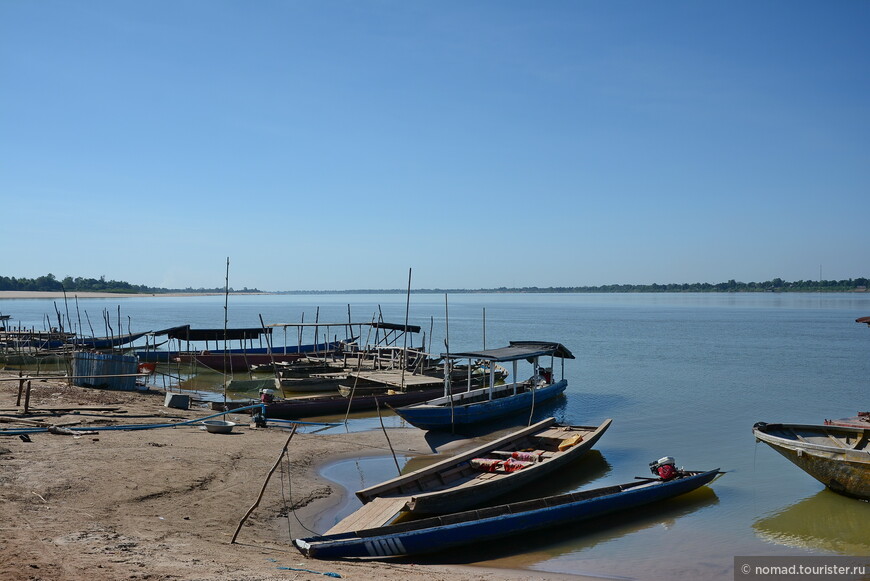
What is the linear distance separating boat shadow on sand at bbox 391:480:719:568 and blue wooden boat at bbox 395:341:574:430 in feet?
20.5

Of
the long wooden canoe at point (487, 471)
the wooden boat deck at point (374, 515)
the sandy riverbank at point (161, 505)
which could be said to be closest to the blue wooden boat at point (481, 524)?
the sandy riverbank at point (161, 505)

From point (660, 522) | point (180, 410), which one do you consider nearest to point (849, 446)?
point (660, 522)

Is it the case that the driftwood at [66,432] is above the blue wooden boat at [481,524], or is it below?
above

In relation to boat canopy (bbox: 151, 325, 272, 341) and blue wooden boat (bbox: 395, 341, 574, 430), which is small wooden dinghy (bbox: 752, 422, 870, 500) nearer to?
blue wooden boat (bbox: 395, 341, 574, 430)

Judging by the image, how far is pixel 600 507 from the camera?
1130cm

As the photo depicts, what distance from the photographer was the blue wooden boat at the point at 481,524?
867 cm

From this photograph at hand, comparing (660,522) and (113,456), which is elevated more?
(113,456)

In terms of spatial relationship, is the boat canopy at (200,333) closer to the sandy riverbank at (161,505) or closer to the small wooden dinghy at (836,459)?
the sandy riverbank at (161,505)

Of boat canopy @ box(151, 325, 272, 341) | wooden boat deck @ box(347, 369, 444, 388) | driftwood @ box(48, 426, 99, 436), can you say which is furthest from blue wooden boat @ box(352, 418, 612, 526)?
boat canopy @ box(151, 325, 272, 341)

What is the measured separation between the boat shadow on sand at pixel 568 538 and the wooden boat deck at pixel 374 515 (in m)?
0.77

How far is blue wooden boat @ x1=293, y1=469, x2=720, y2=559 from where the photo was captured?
8672 millimetres

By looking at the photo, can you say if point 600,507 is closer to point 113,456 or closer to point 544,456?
point 544,456

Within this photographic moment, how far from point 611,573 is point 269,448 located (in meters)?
8.19

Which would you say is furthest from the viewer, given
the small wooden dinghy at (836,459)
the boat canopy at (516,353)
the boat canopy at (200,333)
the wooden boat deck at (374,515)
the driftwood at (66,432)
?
the boat canopy at (200,333)
